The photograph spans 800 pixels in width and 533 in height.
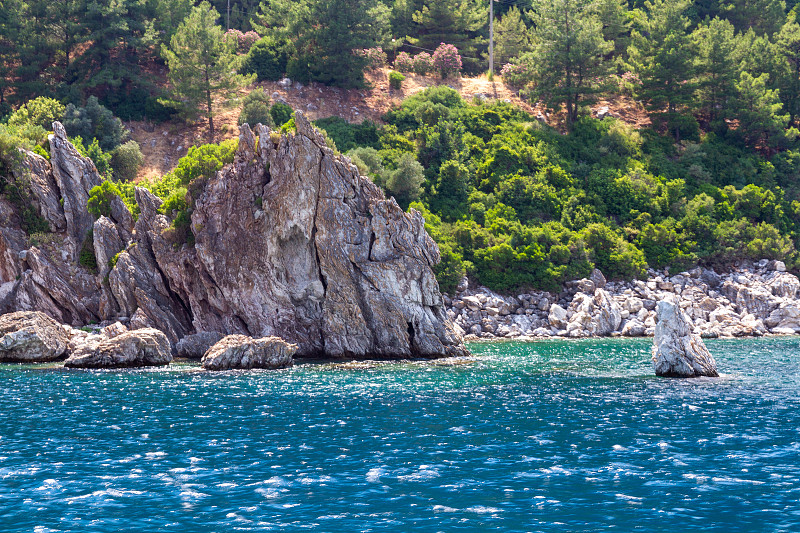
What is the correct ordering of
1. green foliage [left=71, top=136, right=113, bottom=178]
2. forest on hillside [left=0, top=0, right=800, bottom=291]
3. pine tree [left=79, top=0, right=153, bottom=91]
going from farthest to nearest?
pine tree [left=79, top=0, right=153, bottom=91]
forest on hillside [left=0, top=0, right=800, bottom=291]
green foliage [left=71, top=136, right=113, bottom=178]

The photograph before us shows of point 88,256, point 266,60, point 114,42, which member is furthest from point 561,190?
point 114,42

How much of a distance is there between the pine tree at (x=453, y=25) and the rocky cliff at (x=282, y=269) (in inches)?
2465

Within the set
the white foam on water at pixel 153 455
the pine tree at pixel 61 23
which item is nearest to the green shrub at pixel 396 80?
the pine tree at pixel 61 23

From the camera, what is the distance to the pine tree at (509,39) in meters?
118

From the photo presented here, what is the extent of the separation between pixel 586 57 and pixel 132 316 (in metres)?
70.5

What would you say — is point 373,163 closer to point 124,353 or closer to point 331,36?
point 331,36

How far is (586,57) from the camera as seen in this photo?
96.4 meters

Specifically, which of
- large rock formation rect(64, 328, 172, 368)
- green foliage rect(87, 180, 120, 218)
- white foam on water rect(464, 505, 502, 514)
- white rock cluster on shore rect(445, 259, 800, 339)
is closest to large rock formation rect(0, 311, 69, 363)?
large rock formation rect(64, 328, 172, 368)

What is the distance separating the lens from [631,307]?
72.2 metres

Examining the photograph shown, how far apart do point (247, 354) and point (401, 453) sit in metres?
26.7

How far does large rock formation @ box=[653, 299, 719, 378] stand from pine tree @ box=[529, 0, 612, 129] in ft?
208

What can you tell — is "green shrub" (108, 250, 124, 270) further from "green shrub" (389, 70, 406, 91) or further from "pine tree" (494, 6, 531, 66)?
"pine tree" (494, 6, 531, 66)

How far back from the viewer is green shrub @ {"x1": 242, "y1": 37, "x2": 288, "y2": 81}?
100812mm

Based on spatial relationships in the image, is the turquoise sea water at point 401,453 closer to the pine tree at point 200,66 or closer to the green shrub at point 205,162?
the green shrub at point 205,162
